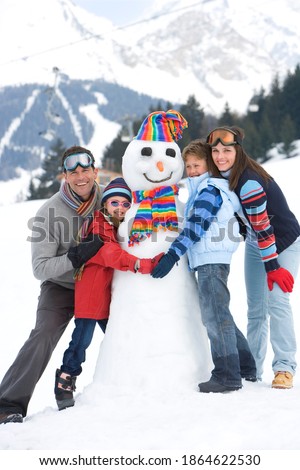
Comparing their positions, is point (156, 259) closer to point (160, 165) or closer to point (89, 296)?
point (89, 296)

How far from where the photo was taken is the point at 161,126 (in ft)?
11.8

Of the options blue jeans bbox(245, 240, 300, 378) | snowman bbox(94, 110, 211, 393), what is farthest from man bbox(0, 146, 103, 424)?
blue jeans bbox(245, 240, 300, 378)

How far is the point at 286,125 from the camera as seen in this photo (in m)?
36.6

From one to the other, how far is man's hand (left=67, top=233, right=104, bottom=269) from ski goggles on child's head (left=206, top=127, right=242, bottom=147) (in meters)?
0.93

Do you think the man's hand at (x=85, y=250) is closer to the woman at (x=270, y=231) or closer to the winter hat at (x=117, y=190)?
the winter hat at (x=117, y=190)

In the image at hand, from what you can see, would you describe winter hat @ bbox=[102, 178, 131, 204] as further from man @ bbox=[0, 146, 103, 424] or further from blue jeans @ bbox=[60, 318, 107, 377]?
blue jeans @ bbox=[60, 318, 107, 377]

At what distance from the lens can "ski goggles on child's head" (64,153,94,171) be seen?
3.69 m

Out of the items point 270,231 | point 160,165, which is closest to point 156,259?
point 160,165

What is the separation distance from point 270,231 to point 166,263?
2.20 feet

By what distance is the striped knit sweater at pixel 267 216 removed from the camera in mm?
3322

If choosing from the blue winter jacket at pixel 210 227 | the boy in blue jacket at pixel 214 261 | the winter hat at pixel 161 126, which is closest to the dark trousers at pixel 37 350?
the boy in blue jacket at pixel 214 261

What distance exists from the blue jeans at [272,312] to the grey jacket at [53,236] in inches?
46.6

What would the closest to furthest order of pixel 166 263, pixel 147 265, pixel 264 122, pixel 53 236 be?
pixel 166 263 < pixel 147 265 < pixel 53 236 < pixel 264 122

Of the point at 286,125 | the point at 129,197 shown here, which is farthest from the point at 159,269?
the point at 286,125
